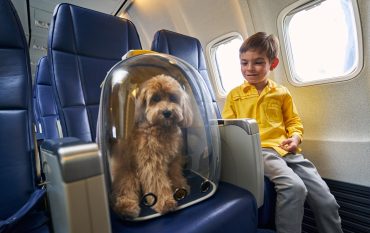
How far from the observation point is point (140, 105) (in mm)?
698

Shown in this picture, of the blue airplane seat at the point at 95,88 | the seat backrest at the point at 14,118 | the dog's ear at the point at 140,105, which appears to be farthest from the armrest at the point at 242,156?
the seat backrest at the point at 14,118

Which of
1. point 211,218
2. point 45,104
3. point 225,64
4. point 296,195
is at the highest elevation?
point 225,64

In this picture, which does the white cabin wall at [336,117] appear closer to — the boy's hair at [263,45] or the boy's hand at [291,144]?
the boy's hair at [263,45]

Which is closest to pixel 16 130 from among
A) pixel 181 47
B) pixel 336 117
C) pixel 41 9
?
pixel 181 47

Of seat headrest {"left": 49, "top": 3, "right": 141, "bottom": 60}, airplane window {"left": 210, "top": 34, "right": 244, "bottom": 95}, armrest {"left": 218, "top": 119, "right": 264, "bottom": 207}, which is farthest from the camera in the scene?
airplane window {"left": 210, "top": 34, "right": 244, "bottom": 95}

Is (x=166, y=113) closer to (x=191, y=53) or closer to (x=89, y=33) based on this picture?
(x=89, y=33)

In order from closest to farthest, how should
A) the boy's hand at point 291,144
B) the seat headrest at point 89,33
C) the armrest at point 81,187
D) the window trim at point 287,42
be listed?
Answer: the armrest at point 81,187 < the seat headrest at point 89,33 < the boy's hand at point 291,144 < the window trim at point 287,42

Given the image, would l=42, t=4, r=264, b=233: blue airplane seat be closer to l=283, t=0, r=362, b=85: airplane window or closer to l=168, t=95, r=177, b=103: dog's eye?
l=168, t=95, r=177, b=103: dog's eye

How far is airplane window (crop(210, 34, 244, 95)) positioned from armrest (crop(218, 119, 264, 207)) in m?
1.62

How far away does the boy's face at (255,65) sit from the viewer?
1.29 m

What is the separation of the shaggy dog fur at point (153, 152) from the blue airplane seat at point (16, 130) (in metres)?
0.27

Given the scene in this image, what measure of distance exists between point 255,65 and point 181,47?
55 centimetres

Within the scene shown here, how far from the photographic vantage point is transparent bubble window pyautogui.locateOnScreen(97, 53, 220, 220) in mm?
639

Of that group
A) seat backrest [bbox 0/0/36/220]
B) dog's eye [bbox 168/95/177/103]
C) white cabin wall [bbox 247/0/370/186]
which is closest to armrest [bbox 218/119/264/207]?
dog's eye [bbox 168/95/177/103]
